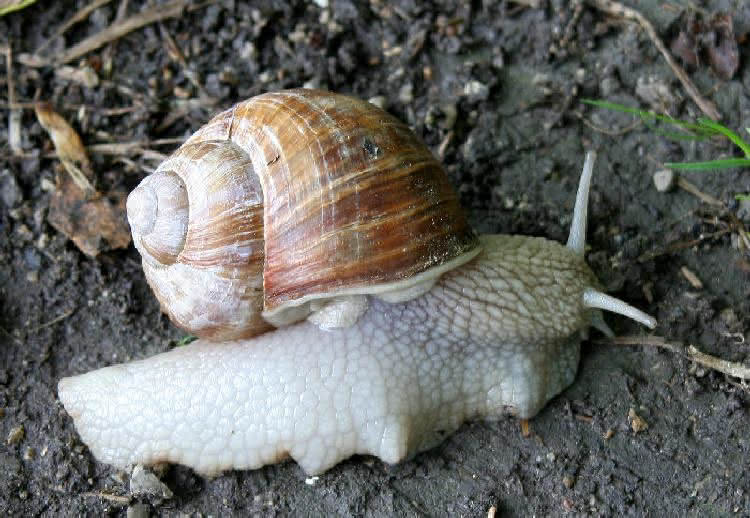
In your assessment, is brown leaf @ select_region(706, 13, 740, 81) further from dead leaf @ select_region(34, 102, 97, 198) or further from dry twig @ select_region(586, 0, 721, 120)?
dead leaf @ select_region(34, 102, 97, 198)

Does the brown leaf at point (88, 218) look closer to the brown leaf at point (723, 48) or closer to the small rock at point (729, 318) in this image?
the small rock at point (729, 318)

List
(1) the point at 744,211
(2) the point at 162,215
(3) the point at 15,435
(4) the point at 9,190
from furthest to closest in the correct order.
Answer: (4) the point at 9,190 → (1) the point at 744,211 → (3) the point at 15,435 → (2) the point at 162,215

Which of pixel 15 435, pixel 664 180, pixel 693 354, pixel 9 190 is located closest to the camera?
pixel 693 354

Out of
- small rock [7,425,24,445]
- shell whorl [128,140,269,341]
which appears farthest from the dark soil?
shell whorl [128,140,269,341]

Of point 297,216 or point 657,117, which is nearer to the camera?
point 297,216

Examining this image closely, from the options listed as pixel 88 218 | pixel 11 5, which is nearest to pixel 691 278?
pixel 88 218

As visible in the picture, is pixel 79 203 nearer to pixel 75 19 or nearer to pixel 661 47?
pixel 75 19

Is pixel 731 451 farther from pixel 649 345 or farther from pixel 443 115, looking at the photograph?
pixel 443 115

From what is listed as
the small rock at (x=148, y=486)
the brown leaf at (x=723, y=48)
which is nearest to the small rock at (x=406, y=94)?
the brown leaf at (x=723, y=48)
